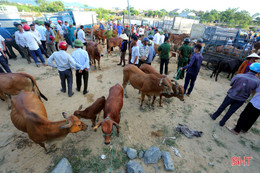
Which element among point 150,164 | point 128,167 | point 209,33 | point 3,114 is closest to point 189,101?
point 150,164

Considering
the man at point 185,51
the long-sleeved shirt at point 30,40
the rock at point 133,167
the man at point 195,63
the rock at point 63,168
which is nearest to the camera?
the rock at point 63,168

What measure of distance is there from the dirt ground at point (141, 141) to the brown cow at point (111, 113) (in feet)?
2.80

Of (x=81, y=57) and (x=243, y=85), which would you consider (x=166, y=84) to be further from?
(x=81, y=57)

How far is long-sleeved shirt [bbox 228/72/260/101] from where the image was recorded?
11.7 ft

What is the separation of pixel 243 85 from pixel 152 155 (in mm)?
3542

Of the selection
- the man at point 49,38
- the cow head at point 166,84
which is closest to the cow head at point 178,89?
the cow head at point 166,84

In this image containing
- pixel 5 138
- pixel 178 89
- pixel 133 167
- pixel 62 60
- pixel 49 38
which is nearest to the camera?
pixel 133 167

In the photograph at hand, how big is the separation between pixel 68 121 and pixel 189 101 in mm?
5363

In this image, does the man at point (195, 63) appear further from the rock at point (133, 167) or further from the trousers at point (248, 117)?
the rock at point (133, 167)

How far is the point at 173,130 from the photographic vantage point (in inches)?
166

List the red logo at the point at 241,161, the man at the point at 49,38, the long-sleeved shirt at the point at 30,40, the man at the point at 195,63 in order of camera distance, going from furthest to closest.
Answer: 1. the man at the point at 49,38
2. the long-sleeved shirt at the point at 30,40
3. the man at the point at 195,63
4. the red logo at the point at 241,161

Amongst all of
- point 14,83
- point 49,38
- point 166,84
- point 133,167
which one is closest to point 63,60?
point 14,83

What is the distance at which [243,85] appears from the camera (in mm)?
3674

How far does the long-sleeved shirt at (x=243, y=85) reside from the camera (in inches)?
140
